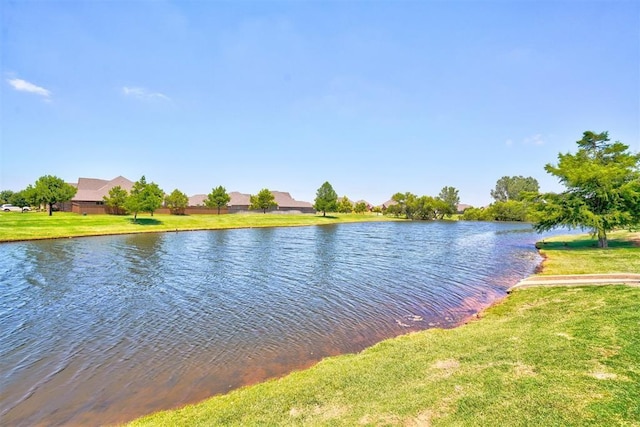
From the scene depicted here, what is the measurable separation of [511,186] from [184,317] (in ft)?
529

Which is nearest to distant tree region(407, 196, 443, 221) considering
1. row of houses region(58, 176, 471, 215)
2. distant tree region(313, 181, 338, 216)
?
distant tree region(313, 181, 338, 216)

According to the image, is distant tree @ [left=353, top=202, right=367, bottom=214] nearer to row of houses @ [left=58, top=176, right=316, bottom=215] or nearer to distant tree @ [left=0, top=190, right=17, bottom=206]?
row of houses @ [left=58, top=176, right=316, bottom=215]

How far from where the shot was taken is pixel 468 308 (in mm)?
15391

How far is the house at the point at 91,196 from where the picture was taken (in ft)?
221

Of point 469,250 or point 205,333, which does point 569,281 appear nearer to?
point 205,333

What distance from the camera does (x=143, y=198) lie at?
5972 cm

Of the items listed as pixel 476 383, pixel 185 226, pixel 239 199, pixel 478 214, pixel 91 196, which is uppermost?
pixel 239 199

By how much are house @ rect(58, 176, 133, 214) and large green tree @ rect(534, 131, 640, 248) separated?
256 feet

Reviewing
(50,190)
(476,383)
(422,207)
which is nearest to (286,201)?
(422,207)

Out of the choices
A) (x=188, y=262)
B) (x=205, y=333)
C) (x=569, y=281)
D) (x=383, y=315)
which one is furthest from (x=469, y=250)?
(x=205, y=333)

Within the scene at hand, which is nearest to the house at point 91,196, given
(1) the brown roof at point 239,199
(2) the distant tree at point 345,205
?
(1) the brown roof at point 239,199

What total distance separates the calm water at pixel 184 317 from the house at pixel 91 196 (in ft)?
142

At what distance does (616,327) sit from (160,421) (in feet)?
36.4

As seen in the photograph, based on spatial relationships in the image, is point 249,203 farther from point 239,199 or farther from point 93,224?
point 93,224
